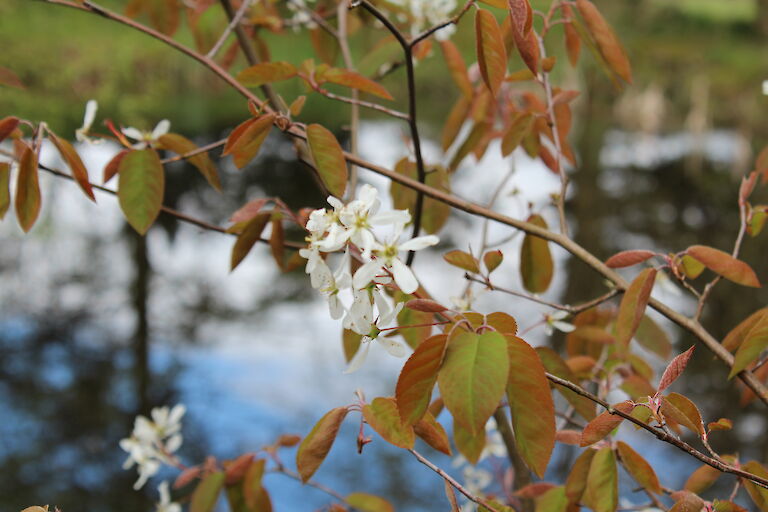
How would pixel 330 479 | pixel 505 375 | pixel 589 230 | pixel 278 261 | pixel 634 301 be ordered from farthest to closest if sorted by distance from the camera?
pixel 589 230, pixel 330 479, pixel 278 261, pixel 634 301, pixel 505 375

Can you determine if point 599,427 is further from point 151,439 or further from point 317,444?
point 151,439

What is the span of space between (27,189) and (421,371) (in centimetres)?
36

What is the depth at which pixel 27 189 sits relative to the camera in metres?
0.51

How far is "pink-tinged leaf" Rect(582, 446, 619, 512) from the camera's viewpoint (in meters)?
0.45

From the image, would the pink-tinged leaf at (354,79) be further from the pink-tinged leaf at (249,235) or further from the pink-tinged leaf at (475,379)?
the pink-tinged leaf at (475,379)

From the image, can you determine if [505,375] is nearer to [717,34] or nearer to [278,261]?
[278,261]

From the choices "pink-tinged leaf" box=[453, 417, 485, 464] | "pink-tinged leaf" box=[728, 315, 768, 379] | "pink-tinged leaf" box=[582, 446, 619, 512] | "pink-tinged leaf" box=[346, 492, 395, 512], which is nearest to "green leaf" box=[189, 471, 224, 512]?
"pink-tinged leaf" box=[346, 492, 395, 512]

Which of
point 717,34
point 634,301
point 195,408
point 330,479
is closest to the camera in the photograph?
point 634,301

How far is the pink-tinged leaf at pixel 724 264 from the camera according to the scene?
1.59 ft

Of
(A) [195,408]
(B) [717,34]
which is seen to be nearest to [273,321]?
(A) [195,408]

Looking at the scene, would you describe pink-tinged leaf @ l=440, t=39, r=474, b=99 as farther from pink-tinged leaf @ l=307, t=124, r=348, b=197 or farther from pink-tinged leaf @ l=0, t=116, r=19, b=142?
pink-tinged leaf @ l=0, t=116, r=19, b=142

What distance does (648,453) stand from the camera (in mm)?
1787

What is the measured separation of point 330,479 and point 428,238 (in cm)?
151

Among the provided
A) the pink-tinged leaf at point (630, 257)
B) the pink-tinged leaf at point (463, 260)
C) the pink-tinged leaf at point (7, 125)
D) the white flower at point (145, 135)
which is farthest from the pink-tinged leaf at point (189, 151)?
the pink-tinged leaf at point (630, 257)
